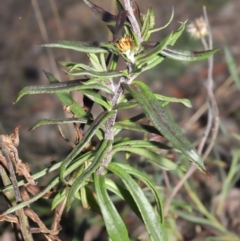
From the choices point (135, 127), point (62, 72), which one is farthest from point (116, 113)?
point (62, 72)

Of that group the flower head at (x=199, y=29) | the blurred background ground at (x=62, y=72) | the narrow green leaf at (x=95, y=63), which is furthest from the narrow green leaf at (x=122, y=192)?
the blurred background ground at (x=62, y=72)

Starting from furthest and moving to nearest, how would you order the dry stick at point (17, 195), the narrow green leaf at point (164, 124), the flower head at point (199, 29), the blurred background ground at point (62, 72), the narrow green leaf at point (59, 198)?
the blurred background ground at point (62, 72) → the flower head at point (199, 29) → the narrow green leaf at point (59, 198) → the dry stick at point (17, 195) → the narrow green leaf at point (164, 124)

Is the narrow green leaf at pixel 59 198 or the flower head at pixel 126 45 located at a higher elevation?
the flower head at pixel 126 45

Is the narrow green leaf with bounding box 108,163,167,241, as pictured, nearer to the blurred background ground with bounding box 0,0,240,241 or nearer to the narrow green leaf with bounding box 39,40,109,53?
the narrow green leaf with bounding box 39,40,109,53

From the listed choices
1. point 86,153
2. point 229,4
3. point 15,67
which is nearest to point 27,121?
point 15,67

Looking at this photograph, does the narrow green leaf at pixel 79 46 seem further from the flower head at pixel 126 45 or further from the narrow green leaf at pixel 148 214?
the narrow green leaf at pixel 148 214

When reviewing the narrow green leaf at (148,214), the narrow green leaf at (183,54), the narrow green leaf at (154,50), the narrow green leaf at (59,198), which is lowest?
the narrow green leaf at (148,214)

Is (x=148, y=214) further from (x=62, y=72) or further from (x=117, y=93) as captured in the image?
(x=62, y=72)
